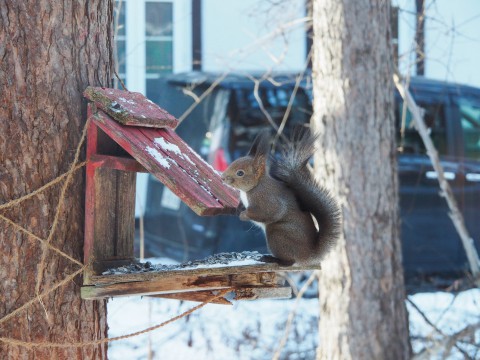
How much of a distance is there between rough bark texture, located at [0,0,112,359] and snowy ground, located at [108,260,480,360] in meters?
2.83

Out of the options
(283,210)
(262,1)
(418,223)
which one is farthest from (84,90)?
(418,223)

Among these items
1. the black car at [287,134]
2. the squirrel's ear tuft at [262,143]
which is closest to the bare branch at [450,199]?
the black car at [287,134]

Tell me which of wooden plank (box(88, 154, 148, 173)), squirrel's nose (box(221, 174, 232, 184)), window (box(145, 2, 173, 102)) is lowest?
squirrel's nose (box(221, 174, 232, 184))

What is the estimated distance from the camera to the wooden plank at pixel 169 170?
6.69 feet

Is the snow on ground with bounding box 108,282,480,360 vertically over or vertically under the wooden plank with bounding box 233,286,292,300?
under

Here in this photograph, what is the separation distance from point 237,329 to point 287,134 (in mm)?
1439

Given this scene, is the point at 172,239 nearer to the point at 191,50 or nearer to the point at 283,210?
the point at 191,50

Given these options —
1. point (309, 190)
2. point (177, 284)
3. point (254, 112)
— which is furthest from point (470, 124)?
point (177, 284)

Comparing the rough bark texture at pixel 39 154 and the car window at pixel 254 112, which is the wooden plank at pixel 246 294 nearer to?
the rough bark texture at pixel 39 154

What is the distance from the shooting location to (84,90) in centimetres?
227

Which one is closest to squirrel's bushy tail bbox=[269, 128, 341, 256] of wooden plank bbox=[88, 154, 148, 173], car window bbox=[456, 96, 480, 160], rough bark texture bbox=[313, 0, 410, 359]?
wooden plank bbox=[88, 154, 148, 173]

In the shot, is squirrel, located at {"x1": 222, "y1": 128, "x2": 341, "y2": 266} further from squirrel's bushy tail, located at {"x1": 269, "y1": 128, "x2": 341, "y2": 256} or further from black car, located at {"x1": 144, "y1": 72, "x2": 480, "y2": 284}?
black car, located at {"x1": 144, "y1": 72, "x2": 480, "y2": 284}

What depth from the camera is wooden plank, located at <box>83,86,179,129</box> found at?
7.10 feet

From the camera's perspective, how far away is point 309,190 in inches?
99.2
